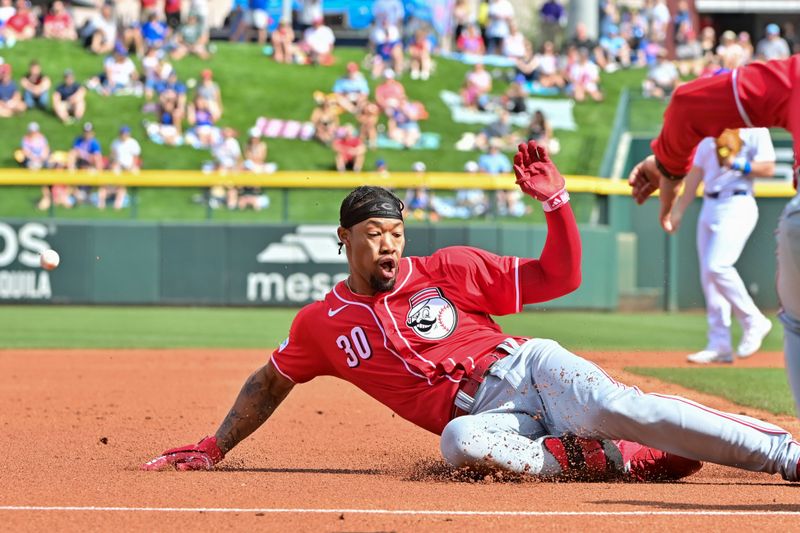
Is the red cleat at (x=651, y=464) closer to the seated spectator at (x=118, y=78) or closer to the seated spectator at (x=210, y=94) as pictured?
the seated spectator at (x=210, y=94)

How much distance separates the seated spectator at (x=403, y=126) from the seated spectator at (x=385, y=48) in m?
2.13

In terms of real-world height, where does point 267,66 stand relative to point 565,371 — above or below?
above

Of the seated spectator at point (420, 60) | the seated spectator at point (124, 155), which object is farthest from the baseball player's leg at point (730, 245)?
the seated spectator at point (420, 60)

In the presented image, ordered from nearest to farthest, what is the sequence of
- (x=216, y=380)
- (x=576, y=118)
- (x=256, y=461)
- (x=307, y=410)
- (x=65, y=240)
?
(x=256, y=461) → (x=307, y=410) → (x=216, y=380) → (x=65, y=240) → (x=576, y=118)

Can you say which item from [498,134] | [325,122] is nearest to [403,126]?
[325,122]

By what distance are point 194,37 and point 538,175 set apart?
21488mm

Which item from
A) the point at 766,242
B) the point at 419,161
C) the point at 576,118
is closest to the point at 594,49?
the point at 576,118

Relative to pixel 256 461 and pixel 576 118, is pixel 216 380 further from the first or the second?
pixel 576 118

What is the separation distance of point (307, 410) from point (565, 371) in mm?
3740

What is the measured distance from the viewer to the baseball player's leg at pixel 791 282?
3.72 metres

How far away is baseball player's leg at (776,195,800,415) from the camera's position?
372 cm

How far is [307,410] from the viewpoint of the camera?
8.34 m

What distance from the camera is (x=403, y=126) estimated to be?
22312 millimetres

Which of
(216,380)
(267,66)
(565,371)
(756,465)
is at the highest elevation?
(267,66)
